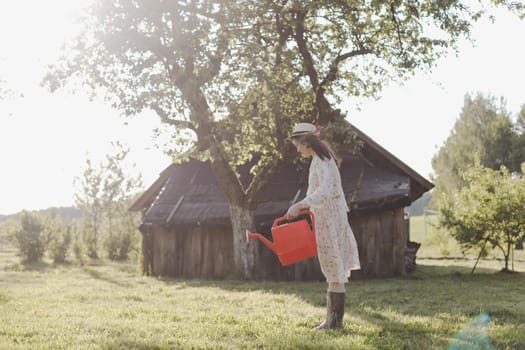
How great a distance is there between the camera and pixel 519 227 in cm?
1364

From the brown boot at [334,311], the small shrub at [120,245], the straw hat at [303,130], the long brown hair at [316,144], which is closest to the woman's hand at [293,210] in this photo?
the long brown hair at [316,144]

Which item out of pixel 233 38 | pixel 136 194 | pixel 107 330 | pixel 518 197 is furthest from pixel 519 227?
pixel 136 194

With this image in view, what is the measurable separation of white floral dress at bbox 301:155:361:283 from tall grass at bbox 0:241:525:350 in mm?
659

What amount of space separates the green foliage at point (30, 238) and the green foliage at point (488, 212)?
1702 centimetres

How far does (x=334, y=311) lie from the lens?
5668 mm

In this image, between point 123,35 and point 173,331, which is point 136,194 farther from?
point 173,331

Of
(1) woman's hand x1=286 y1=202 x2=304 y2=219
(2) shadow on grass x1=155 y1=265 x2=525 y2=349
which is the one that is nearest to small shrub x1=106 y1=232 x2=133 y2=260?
(2) shadow on grass x1=155 y1=265 x2=525 y2=349

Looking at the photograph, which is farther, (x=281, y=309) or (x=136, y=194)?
(x=136, y=194)

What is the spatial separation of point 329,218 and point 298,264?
9.99 m

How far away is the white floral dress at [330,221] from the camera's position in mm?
5512

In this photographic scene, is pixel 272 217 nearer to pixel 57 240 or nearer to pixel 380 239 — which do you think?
pixel 380 239

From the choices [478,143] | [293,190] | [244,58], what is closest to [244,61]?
[244,58]

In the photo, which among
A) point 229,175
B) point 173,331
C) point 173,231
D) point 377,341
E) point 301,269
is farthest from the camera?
point 173,231

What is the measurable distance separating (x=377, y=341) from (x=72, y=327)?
10.8ft
